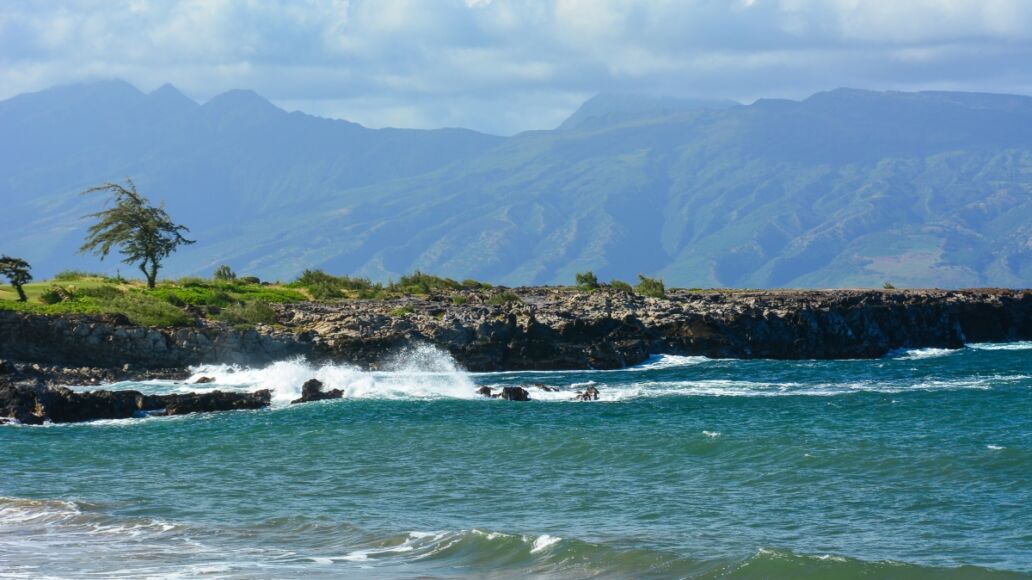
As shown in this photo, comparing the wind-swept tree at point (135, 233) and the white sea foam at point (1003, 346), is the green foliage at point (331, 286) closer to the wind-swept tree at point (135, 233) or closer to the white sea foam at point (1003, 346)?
the wind-swept tree at point (135, 233)

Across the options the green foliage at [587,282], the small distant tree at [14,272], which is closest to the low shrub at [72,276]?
the small distant tree at [14,272]

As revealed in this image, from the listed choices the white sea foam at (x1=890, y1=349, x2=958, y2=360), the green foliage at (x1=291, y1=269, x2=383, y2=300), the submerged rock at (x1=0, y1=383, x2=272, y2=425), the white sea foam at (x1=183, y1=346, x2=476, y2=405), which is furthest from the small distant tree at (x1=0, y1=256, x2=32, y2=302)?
the white sea foam at (x1=890, y1=349, x2=958, y2=360)

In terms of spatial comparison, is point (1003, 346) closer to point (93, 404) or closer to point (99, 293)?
point (99, 293)

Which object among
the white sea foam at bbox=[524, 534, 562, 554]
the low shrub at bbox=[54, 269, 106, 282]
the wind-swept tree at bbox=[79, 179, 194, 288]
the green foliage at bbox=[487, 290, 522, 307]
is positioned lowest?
the white sea foam at bbox=[524, 534, 562, 554]

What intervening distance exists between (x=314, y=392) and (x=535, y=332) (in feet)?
47.2

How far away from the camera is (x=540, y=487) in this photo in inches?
1242

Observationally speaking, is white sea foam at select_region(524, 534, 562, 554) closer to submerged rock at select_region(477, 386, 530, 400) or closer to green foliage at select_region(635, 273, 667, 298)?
submerged rock at select_region(477, 386, 530, 400)

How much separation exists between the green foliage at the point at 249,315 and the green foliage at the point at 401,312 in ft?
19.7

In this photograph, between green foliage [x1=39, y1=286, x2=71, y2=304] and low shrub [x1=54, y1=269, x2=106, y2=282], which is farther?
low shrub [x1=54, y1=269, x2=106, y2=282]

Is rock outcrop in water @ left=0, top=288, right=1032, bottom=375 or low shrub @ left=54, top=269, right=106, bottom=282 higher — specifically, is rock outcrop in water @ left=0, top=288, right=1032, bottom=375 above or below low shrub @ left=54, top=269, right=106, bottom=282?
below

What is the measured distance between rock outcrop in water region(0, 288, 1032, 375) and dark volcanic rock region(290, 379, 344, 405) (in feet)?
22.9

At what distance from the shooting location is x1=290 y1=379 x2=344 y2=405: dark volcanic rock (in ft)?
156

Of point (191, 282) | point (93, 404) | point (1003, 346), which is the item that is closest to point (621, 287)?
point (1003, 346)

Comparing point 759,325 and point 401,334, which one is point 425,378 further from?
point 759,325
